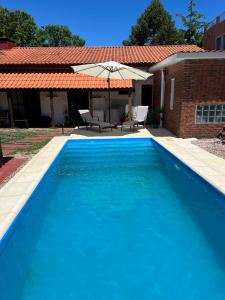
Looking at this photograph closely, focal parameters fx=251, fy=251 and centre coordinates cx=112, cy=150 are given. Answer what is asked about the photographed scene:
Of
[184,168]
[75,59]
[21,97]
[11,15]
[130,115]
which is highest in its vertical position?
[11,15]

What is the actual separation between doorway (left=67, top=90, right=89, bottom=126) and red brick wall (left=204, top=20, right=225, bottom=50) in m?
13.7

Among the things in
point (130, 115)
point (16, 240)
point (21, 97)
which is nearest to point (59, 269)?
point (16, 240)

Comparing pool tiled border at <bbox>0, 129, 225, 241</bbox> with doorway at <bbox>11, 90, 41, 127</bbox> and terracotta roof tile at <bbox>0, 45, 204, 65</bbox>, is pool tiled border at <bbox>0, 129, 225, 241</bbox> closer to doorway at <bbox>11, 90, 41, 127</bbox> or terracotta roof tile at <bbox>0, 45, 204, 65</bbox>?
doorway at <bbox>11, 90, 41, 127</bbox>

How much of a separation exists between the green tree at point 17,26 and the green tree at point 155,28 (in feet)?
59.9

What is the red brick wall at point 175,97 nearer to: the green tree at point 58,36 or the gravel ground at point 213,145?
the gravel ground at point 213,145

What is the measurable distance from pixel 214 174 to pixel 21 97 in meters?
15.1

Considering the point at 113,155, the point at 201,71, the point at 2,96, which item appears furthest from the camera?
the point at 2,96

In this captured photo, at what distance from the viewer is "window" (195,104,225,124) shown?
11.5m

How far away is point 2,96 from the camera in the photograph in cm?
1750

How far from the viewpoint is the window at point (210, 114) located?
11.5 m

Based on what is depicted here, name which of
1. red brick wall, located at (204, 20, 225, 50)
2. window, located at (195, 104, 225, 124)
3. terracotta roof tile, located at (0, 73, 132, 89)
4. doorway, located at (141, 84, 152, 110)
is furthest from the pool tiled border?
red brick wall, located at (204, 20, 225, 50)

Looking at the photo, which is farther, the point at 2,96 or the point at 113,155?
the point at 2,96

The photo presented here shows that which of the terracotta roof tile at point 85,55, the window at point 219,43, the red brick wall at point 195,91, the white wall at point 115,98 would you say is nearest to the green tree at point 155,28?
the window at point 219,43

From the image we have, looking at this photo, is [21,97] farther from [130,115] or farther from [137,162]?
[137,162]
